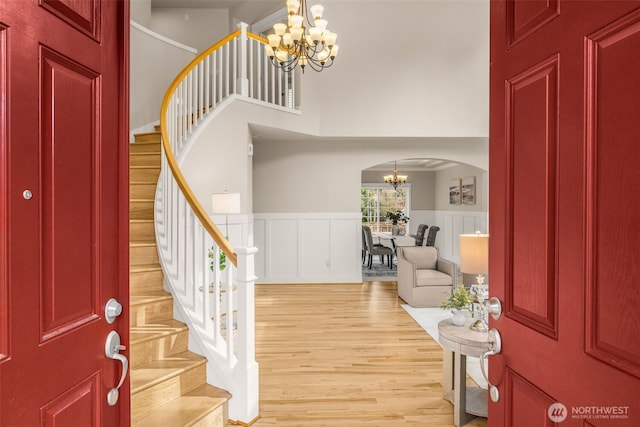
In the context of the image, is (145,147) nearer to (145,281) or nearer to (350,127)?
(145,281)

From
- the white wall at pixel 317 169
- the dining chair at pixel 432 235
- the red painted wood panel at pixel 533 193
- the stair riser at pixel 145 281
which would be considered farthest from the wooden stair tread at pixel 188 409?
the dining chair at pixel 432 235

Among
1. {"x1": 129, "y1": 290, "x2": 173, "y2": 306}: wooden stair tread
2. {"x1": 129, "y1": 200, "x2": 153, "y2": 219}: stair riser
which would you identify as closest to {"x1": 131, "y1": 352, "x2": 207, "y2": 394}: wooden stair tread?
{"x1": 129, "y1": 290, "x2": 173, "y2": 306}: wooden stair tread

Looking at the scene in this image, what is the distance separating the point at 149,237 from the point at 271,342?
5.69 feet

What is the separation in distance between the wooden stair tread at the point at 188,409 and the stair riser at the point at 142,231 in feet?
4.60

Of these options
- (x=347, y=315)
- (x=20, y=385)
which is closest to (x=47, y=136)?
(x=20, y=385)

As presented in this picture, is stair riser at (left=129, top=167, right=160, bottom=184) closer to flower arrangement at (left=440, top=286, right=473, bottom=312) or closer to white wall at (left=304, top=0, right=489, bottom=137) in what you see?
flower arrangement at (left=440, top=286, right=473, bottom=312)

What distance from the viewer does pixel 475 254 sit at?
8.70 ft

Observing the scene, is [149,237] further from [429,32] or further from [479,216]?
[479,216]

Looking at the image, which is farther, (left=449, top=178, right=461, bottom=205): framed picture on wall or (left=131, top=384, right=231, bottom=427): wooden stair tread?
(left=449, top=178, right=461, bottom=205): framed picture on wall

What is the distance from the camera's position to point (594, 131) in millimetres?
849

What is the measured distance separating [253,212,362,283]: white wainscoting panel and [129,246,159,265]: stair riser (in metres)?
4.14

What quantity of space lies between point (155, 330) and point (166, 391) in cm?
44

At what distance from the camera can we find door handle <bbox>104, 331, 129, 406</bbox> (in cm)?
108

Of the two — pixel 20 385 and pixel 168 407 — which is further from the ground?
pixel 20 385
